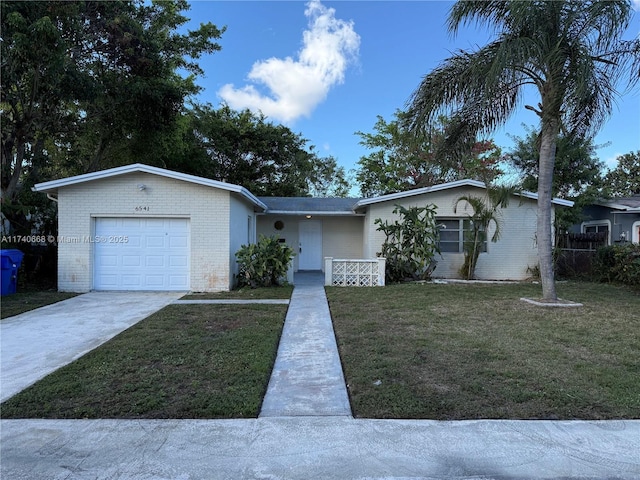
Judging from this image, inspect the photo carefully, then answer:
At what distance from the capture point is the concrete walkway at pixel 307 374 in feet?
11.5

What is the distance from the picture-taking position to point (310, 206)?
15828mm

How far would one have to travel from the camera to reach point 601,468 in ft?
8.57

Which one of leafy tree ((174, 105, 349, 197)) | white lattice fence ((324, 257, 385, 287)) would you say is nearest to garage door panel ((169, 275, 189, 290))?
white lattice fence ((324, 257, 385, 287))

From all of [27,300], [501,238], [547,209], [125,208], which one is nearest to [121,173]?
[125,208]

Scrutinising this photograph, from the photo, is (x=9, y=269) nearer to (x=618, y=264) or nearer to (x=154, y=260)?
(x=154, y=260)

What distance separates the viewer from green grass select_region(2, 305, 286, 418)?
3404mm

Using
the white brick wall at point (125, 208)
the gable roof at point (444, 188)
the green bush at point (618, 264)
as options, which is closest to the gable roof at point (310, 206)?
the gable roof at point (444, 188)

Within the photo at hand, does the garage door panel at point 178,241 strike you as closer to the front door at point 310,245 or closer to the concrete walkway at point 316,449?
the front door at point 310,245

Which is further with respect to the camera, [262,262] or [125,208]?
[262,262]

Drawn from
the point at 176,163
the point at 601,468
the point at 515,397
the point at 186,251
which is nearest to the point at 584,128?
the point at 515,397

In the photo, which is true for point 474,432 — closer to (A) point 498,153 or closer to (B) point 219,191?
(B) point 219,191

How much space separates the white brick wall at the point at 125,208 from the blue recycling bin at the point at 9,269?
0.90 m

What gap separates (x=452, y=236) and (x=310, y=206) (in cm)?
561

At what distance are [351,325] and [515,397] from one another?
3.18 meters
